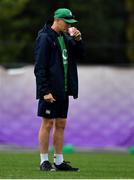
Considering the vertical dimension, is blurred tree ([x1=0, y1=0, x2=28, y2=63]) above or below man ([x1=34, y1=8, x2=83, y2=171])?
below

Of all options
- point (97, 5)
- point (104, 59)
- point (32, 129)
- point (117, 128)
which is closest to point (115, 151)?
point (117, 128)

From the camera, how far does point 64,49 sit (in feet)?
33.8

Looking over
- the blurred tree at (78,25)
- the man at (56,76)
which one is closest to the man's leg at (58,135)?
the man at (56,76)

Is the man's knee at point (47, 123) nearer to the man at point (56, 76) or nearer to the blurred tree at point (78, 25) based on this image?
the man at point (56, 76)

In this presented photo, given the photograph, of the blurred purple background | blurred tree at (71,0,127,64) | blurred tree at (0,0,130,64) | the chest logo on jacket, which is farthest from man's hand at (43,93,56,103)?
blurred tree at (71,0,127,64)

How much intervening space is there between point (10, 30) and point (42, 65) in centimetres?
2448

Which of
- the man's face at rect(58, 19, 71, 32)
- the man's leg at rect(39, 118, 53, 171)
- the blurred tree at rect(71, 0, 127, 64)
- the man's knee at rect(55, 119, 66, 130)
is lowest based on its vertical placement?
the blurred tree at rect(71, 0, 127, 64)

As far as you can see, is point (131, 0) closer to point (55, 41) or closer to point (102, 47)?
point (102, 47)

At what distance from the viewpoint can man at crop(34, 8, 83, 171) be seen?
10.1 m

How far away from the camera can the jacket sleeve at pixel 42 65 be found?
395 inches

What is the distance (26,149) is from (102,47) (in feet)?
46.5

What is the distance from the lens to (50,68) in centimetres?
1020

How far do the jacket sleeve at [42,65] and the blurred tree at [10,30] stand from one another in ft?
63.6

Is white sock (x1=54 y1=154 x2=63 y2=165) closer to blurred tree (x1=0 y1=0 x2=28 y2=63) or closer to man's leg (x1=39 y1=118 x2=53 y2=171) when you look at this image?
man's leg (x1=39 y1=118 x2=53 y2=171)
